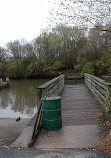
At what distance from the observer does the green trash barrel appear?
11.8 ft

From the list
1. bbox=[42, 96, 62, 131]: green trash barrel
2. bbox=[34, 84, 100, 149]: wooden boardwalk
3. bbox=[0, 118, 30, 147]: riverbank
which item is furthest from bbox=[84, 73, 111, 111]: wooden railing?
bbox=[0, 118, 30, 147]: riverbank

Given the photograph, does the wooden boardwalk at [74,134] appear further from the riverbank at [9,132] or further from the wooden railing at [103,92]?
the riverbank at [9,132]

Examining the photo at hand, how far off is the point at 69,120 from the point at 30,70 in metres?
27.1

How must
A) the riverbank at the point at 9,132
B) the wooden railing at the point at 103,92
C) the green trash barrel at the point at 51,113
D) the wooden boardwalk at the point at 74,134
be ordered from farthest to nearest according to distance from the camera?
the wooden railing at the point at 103,92 < the riverbank at the point at 9,132 < the green trash barrel at the point at 51,113 < the wooden boardwalk at the point at 74,134

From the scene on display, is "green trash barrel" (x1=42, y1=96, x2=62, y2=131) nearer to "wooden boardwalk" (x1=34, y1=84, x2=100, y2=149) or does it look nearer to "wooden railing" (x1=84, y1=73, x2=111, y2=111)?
"wooden boardwalk" (x1=34, y1=84, x2=100, y2=149)

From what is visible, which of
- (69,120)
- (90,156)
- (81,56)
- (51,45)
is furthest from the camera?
(51,45)

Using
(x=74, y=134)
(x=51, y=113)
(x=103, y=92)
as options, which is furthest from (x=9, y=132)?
(x=103, y=92)

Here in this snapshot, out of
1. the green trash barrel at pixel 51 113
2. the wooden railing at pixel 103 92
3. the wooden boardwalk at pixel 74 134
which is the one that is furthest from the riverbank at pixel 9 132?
the wooden railing at pixel 103 92

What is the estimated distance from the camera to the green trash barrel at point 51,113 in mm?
3605

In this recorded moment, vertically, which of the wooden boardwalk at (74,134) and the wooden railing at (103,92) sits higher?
the wooden railing at (103,92)

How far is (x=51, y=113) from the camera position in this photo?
3.63 metres

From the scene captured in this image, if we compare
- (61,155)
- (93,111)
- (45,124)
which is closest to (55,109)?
(45,124)

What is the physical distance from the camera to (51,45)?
29766 mm

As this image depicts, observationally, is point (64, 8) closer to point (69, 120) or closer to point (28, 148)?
point (69, 120)
